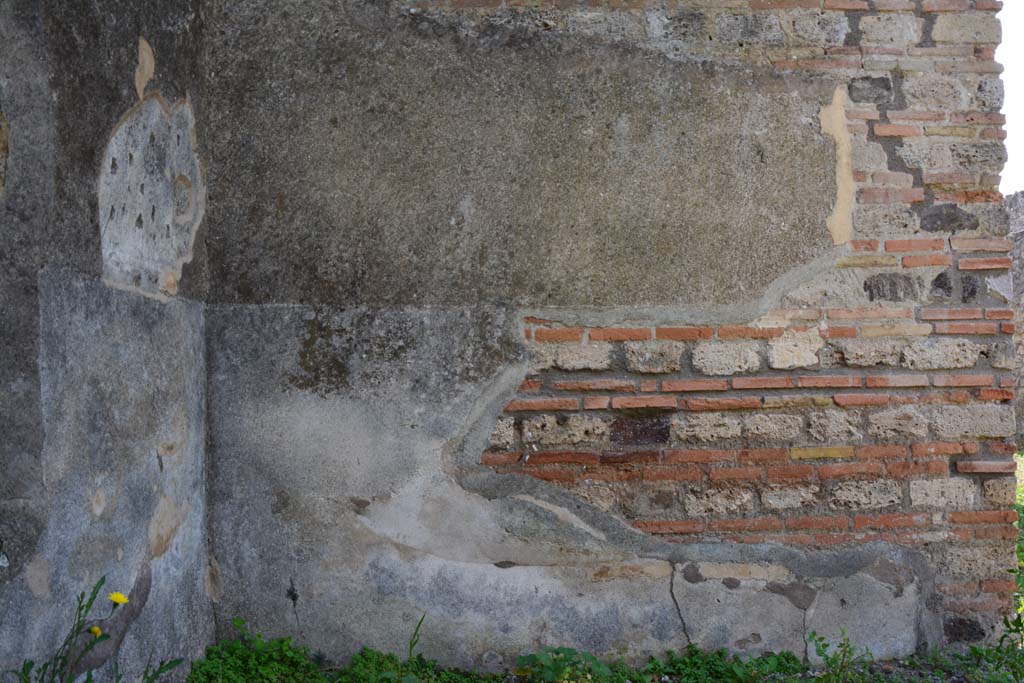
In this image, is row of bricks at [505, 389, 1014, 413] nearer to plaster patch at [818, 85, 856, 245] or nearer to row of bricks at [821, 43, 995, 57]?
plaster patch at [818, 85, 856, 245]

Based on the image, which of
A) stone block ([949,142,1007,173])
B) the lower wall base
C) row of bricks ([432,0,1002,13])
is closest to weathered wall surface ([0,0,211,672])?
the lower wall base

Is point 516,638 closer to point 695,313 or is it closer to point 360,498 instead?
point 360,498

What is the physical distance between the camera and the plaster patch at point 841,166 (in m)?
3.32

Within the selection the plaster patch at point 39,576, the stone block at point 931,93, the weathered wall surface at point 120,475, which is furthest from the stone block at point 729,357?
the plaster patch at point 39,576

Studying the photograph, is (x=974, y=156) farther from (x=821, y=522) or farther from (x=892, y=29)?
(x=821, y=522)

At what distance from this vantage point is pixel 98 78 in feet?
7.89

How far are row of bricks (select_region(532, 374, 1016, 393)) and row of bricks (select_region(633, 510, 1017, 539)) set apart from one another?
0.49 meters

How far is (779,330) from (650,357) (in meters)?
0.52

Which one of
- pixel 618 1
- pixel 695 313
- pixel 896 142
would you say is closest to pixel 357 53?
pixel 618 1

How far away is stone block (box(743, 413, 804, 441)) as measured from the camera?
329 centimetres

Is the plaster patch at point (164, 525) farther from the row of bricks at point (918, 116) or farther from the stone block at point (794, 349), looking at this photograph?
the row of bricks at point (918, 116)

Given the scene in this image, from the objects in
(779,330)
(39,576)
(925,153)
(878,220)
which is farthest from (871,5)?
(39,576)

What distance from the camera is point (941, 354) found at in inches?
131

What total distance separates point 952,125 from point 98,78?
309cm
